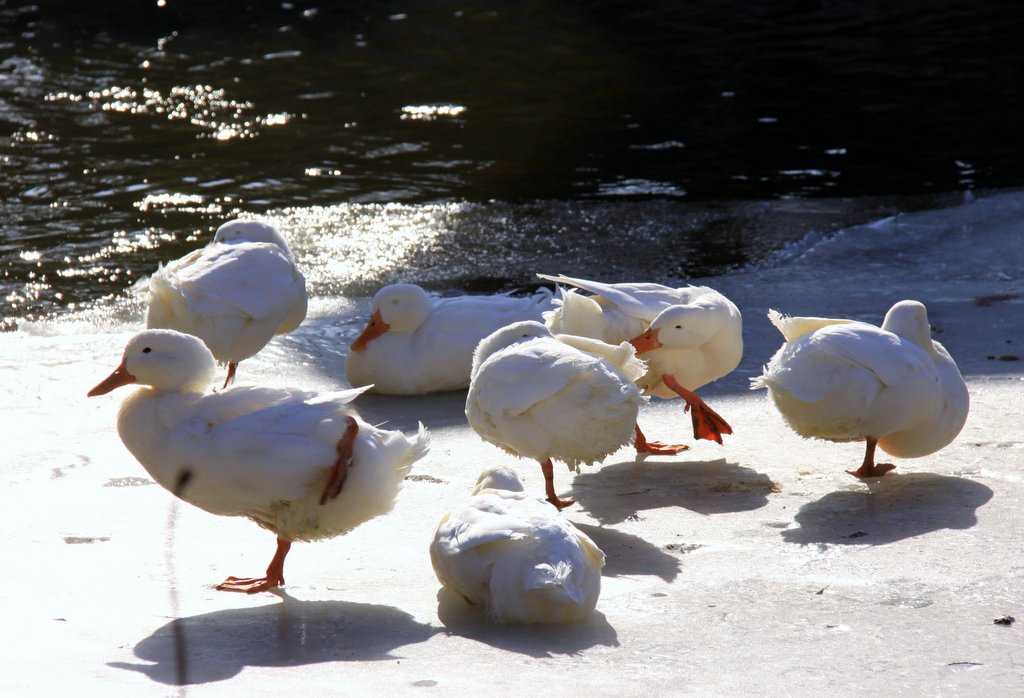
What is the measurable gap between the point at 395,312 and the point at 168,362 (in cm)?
238

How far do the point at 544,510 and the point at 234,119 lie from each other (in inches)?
398

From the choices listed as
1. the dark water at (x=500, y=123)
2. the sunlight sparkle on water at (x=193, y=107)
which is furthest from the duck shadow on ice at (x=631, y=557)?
the sunlight sparkle on water at (x=193, y=107)

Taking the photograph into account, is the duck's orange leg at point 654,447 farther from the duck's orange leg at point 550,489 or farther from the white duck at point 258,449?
the white duck at point 258,449

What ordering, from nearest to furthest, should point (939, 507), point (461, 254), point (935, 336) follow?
point (939, 507) → point (935, 336) → point (461, 254)

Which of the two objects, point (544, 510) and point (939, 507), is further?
point (939, 507)

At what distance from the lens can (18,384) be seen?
5.71 metres

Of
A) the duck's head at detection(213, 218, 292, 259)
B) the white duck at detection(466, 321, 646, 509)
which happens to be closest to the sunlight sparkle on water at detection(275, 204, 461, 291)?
the duck's head at detection(213, 218, 292, 259)

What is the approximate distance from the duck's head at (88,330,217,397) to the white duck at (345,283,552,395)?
2.09 meters

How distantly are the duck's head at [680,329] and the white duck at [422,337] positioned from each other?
3.42 feet

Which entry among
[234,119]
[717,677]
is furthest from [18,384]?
[234,119]

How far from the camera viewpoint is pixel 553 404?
4.35 m

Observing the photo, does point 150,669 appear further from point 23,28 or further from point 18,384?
point 23,28

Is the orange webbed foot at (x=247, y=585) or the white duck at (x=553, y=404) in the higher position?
the white duck at (x=553, y=404)

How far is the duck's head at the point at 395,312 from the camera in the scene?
20.1ft
